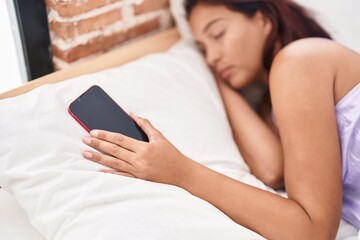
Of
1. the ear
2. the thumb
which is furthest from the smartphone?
the ear

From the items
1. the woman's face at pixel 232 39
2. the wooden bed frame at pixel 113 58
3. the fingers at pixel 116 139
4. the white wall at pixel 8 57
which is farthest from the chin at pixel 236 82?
the white wall at pixel 8 57

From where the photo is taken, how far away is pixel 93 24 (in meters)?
1.06

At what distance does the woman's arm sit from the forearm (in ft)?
0.70

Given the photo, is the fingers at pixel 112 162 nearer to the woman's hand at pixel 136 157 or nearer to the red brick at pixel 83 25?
the woman's hand at pixel 136 157

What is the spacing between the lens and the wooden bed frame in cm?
90

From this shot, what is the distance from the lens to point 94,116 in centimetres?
80

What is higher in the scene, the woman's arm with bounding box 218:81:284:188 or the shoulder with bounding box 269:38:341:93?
the shoulder with bounding box 269:38:341:93

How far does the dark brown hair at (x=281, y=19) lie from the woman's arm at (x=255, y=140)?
146 millimetres

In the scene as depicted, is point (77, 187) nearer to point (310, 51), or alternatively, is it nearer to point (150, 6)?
point (310, 51)

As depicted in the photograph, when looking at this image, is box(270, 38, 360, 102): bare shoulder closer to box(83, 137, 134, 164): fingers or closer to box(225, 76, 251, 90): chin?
box(225, 76, 251, 90): chin

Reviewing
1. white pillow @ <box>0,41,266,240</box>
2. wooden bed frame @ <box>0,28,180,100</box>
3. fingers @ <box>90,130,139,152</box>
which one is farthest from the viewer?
wooden bed frame @ <box>0,28,180,100</box>

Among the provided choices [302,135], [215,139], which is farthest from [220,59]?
[302,135]

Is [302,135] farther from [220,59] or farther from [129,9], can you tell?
[129,9]

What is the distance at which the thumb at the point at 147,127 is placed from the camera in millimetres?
803
